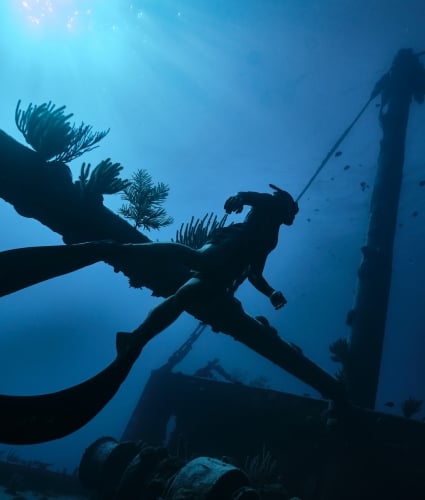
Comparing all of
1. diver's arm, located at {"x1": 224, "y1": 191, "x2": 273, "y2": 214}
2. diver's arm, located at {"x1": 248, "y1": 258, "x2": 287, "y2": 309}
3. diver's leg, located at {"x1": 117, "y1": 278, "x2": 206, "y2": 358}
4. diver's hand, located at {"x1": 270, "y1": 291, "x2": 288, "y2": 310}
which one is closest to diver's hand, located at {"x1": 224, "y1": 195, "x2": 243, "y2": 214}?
diver's arm, located at {"x1": 224, "y1": 191, "x2": 273, "y2": 214}

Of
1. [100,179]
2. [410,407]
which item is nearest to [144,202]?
[100,179]

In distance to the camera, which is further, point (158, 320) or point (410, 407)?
point (410, 407)

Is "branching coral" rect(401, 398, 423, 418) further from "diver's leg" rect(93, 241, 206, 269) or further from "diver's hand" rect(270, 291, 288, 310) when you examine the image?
"diver's leg" rect(93, 241, 206, 269)

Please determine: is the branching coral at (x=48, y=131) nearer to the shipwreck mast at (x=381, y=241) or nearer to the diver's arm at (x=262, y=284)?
the diver's arm at (x=262, y=284)

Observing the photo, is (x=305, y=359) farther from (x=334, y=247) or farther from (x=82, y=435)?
(x=82, y=435)

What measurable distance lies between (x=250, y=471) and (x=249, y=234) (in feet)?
22.5

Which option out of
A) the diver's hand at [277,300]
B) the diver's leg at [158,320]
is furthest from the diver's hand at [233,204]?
the diver's hand at [277,300]

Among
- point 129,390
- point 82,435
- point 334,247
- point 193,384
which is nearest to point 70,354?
point 129,390

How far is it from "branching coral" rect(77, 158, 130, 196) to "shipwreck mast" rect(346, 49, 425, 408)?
11453 mm

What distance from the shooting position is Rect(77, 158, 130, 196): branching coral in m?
3.53

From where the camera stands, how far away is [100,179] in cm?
359

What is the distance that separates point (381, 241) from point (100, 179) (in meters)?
14.6

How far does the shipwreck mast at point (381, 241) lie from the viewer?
11.8m

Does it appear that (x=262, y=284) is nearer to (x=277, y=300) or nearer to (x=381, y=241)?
(x=277, y=300)
